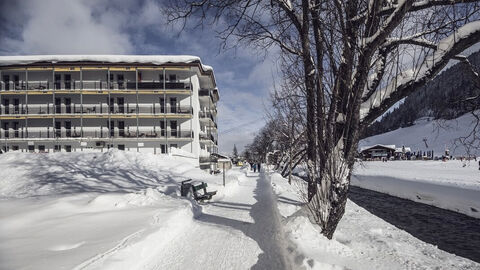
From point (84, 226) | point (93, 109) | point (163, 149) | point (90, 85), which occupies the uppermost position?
A: point (90, 85)

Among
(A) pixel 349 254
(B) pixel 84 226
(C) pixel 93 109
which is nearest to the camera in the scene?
(A) pixel 349 254

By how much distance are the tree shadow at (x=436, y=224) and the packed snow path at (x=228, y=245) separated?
17.6 ft

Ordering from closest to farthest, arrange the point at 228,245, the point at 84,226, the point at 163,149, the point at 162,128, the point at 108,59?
1. the point at 228,245
2. the point at 84,226
3. the point at 163,149
4. the point at 162,128
5. the point at 108,59

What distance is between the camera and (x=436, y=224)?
10422mm

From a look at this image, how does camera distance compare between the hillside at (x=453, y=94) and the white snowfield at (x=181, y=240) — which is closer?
the white snowfield at (x=181, y=240)

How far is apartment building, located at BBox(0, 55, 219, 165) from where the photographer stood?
30203mm

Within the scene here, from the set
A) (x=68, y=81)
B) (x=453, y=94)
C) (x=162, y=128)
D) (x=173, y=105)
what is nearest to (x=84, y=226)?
(x=453, y=94)

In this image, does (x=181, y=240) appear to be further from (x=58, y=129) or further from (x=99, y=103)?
(x=58, y=129)

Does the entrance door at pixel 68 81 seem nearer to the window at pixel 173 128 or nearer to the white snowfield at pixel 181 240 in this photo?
the window at pixel 173 128

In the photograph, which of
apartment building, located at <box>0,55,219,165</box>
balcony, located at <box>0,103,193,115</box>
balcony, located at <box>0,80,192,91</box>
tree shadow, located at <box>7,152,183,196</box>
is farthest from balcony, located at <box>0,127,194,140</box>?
tree shadow, located at <box>7,152,183,196</box>

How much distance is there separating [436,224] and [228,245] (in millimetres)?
9676

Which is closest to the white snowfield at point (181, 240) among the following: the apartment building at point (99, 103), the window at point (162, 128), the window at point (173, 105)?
the window at point (162, 128)

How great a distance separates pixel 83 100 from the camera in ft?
104

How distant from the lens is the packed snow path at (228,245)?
448cm
